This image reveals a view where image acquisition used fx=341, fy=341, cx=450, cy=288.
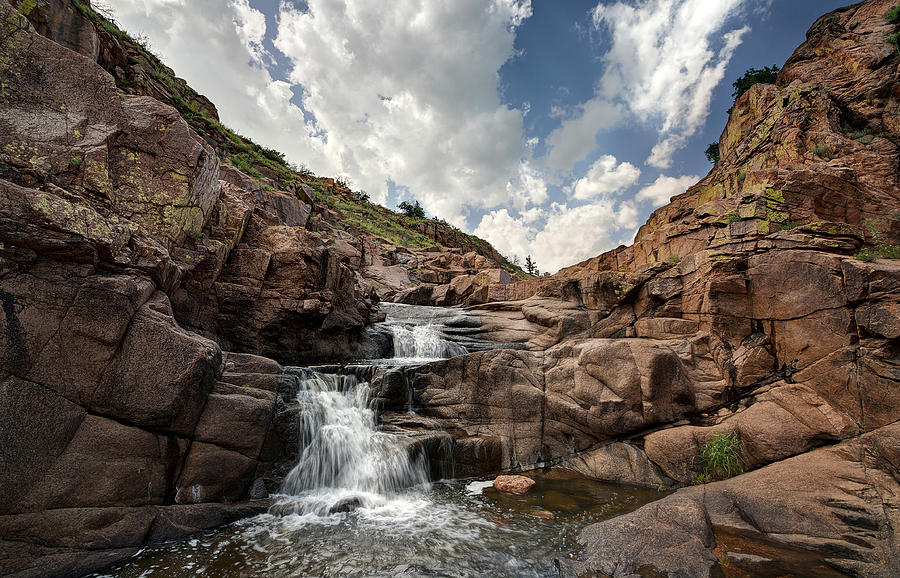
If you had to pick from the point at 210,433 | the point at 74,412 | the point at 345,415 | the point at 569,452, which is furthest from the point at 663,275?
the point at 74,412

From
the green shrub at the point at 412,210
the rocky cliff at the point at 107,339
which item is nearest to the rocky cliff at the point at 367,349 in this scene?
the rocky cliff at the point at 107,339

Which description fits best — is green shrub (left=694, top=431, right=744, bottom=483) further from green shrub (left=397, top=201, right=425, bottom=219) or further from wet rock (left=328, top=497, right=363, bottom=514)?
green shrub (left=397, top=201, right=425, bottom=219)

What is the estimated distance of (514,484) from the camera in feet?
28.1

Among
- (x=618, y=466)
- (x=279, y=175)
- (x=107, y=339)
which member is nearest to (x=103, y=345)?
(x=107, y=339)

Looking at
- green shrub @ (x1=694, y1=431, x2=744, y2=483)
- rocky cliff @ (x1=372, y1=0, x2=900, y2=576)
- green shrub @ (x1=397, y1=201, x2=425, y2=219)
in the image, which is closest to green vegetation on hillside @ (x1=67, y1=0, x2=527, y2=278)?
green shrub @ (x1=397, y1=201, x2=425, y2=219)

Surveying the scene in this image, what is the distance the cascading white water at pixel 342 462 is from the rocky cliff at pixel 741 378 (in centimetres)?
190

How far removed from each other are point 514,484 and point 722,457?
497 centimetres

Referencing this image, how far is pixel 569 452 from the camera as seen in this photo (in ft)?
32.7

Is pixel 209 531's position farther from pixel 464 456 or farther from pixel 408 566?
pixel 464 456

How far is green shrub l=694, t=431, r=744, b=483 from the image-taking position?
7980mm

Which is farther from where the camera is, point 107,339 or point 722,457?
point 722,457

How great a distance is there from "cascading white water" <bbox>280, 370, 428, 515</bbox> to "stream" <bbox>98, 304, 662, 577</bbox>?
24 millimetres

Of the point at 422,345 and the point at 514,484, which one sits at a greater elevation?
the point at 422,345

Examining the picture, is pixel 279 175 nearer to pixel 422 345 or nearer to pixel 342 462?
pixel 422 345
